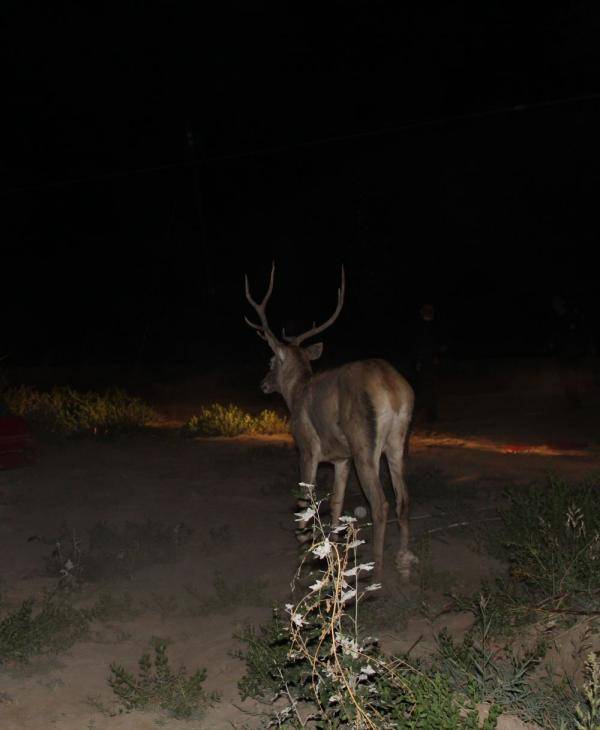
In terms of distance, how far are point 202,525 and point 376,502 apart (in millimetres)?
2270

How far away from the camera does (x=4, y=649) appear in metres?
6.11


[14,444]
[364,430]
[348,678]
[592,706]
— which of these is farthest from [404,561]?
[14,444]

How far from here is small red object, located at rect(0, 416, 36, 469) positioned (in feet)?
36.8

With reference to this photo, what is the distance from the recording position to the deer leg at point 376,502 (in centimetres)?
750

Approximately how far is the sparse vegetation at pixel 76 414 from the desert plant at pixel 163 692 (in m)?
8.24

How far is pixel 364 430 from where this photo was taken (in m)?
7.62

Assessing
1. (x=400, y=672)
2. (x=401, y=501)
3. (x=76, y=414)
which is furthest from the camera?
(x=76, y=414)

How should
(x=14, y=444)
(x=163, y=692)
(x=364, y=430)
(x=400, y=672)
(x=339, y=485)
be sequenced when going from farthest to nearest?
(x=14, y=444) → (x=339, y=485) → (x=364, y=430) → (x=163, y=692) → (x=400, y=672)

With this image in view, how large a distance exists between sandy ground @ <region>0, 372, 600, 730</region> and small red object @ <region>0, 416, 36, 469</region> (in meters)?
0.20

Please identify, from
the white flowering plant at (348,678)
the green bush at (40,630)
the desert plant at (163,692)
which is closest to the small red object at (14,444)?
the green bush at (40,630)

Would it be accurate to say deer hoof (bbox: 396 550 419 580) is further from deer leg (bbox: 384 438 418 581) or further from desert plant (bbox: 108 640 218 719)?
desert plant (bbox: 108 640 218 719)

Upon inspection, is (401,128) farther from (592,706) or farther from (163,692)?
(592,706)

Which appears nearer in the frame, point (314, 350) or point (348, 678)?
point (348, 678)

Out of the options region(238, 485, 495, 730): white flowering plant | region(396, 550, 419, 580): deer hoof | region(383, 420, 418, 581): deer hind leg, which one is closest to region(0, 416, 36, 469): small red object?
region(383, 420, 418, 581): deer hind leg
